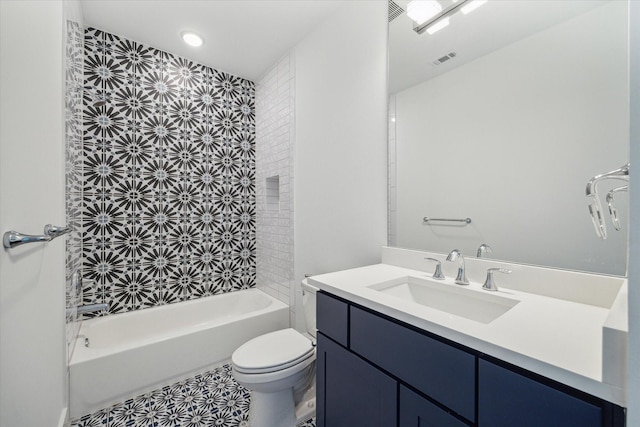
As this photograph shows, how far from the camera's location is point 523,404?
1.97 ft

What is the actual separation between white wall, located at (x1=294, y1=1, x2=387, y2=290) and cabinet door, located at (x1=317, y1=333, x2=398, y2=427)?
666 mm

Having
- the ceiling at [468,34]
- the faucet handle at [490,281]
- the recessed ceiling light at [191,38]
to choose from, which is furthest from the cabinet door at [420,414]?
the recessed ceiling light at [191,38]

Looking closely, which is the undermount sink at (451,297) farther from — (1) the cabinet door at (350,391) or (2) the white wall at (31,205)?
(2) the white wall at (31,205)

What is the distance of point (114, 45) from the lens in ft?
7.06

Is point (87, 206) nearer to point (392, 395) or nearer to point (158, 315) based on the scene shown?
point (158, 315)

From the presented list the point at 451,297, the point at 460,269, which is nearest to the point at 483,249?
the point at 460,269

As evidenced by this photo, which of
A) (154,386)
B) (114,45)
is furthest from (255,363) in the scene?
(114,45)

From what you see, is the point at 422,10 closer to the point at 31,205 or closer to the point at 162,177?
the point at 31,205

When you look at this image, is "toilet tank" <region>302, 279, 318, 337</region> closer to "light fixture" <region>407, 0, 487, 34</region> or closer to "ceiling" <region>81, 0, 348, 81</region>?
"light fixture" <region>407, 0, 487, 34</region>

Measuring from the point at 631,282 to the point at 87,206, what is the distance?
9.12 feet

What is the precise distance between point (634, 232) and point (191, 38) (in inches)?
106

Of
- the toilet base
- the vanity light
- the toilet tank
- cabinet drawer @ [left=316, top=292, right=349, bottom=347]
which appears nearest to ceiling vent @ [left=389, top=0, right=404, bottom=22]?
the vanity light

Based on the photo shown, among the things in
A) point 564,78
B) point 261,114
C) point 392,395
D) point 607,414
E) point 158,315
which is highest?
point 261,114

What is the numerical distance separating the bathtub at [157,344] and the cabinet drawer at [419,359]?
137cm
